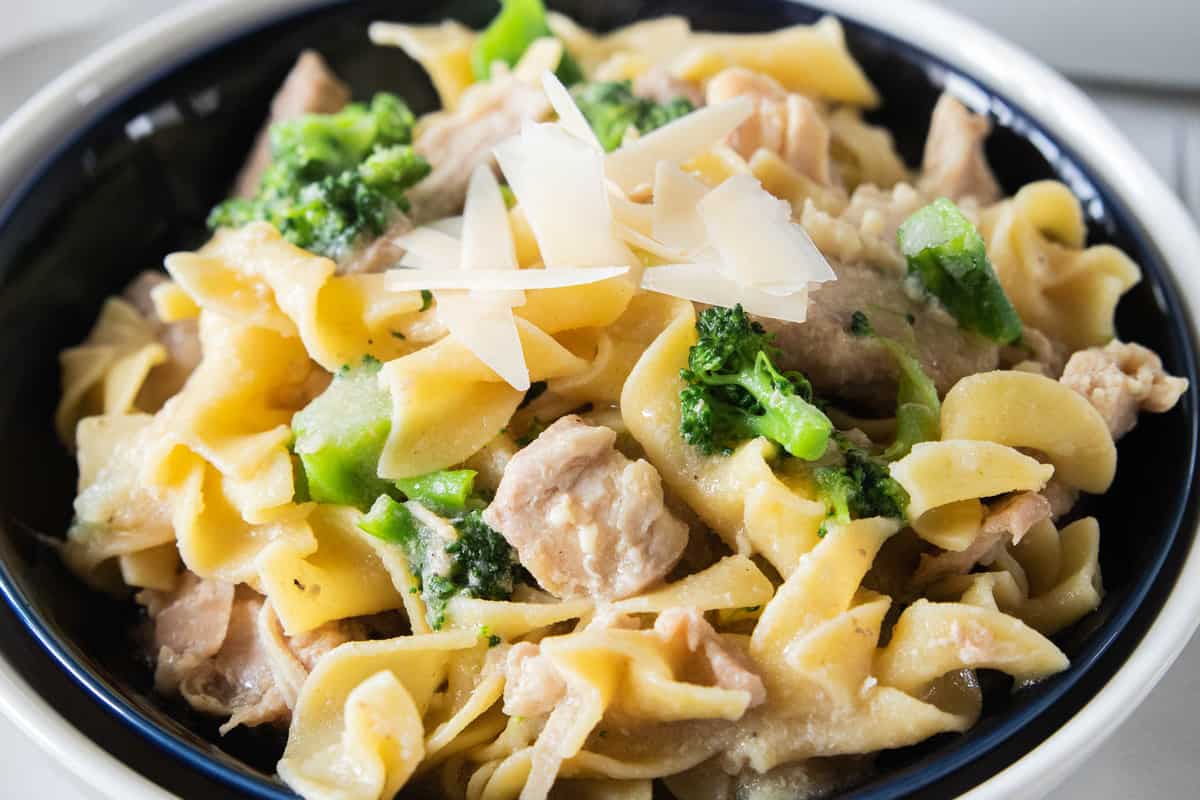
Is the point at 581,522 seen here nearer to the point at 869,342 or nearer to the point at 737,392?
the point at 737,392

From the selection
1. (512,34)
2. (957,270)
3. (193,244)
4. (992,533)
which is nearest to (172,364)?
(193,244)

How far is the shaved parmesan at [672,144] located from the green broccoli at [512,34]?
1.27 m

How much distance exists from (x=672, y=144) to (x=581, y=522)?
1.24m

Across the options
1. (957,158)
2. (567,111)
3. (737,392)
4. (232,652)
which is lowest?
(232,652)

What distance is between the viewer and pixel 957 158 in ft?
13.8

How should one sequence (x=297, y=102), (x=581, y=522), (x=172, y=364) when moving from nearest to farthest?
(x=581, y=522), (x=172, y=364), (x=297, y=102)

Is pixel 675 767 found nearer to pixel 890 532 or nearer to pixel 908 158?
pixel 890 532

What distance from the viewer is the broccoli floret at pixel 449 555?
119 inches

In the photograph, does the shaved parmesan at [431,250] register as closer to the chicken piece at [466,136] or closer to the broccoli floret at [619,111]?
the chicken piece at [466,136]

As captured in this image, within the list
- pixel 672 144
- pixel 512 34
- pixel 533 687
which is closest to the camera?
pixel 533 687

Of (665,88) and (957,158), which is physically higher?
(665,88)

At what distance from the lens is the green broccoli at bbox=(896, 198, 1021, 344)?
3352mm

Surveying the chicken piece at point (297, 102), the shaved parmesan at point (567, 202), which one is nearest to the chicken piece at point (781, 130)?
the shaved parmesan at point (567, 202)

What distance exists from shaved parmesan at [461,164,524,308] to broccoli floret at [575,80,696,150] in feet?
1.72
